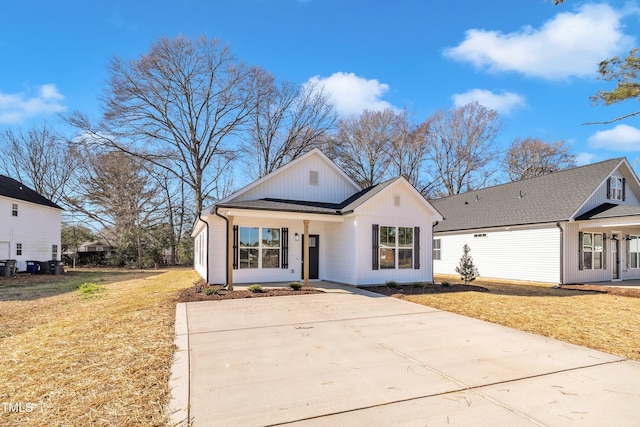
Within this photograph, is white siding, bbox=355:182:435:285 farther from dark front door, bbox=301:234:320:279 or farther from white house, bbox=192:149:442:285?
dark front door, bbox=301:234:320:279

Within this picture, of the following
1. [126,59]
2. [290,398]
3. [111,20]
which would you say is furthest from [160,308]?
[126,59]

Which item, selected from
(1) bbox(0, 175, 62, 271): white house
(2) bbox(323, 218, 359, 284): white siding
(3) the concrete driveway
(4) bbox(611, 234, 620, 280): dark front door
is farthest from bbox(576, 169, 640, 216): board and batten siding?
(1) bbox(0, 175, 62, 271): white house

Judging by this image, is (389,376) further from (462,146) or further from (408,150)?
(462,146)

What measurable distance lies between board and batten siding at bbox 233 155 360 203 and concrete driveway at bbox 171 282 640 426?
7515mm

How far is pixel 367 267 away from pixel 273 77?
22429mm

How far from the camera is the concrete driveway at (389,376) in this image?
3.21 meters

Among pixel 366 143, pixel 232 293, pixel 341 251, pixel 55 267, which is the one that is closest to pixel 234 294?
pixel 232 293

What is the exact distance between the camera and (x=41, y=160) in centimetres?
3102

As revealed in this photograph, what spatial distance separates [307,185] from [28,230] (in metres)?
19.9

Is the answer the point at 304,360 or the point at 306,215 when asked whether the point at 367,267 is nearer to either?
the point at 306,215

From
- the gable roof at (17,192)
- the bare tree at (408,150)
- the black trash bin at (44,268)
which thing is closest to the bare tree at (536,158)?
the bare tree at (408,150)

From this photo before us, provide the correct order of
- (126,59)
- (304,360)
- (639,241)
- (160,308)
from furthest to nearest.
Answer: (126,59)
(639,241)
(160,308)
(304,360)

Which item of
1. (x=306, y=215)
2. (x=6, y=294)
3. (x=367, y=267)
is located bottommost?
(x=6, y=294)

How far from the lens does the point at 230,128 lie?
29.0 m
